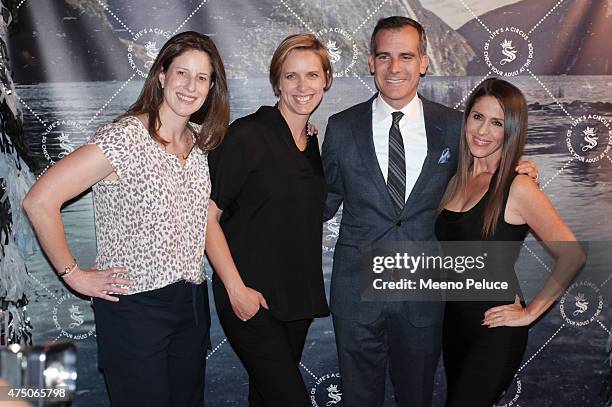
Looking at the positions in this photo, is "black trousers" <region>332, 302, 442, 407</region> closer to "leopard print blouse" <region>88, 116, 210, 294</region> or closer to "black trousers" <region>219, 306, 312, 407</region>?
"black trousers" <region>219, 306, 312, 407</region>

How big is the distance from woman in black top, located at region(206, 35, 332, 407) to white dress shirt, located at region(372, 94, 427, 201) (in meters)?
0.29

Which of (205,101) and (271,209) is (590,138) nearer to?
(271,209)

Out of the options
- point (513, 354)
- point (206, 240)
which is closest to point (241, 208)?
point (206, 240)

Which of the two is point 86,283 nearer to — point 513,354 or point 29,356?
point 29,356

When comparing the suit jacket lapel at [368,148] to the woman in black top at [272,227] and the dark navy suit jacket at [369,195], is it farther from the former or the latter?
the woman in black top at [272,227]

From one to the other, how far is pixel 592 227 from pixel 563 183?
0.86 ft

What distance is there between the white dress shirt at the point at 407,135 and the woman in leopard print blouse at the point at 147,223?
2.43 ft

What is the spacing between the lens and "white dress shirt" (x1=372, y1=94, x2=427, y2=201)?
3002 mm

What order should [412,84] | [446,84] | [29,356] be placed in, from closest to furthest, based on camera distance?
1. [29,356]
2. [412,84]
3. [446,84]

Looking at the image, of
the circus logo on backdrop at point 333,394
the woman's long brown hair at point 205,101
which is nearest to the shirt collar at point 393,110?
the woman's long brown hair at point 205,101

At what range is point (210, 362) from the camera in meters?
3.77

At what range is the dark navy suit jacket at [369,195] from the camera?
297cm

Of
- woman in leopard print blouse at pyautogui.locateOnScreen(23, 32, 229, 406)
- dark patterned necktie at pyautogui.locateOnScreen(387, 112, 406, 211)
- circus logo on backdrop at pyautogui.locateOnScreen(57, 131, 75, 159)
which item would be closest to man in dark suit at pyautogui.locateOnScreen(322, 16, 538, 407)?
dark patterned necktie at pyautogui.locateOnScreen(387, 112, 406, 211)

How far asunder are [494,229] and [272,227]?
817 millimetres
